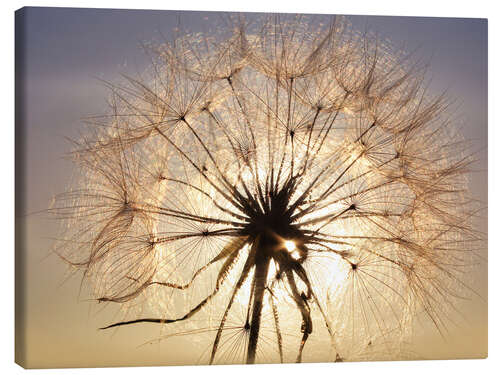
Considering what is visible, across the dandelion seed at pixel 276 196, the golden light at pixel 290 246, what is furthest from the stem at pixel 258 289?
the golden light at pixel 290 246

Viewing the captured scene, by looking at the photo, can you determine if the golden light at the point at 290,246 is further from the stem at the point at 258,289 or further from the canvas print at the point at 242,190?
the stem at the point at 258,289

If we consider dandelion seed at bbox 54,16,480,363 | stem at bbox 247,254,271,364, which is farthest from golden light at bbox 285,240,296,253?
stem at bbox 247,254,271,364

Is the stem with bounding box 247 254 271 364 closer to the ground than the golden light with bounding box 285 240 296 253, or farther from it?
closer to the ground

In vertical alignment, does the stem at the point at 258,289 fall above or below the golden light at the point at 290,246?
below

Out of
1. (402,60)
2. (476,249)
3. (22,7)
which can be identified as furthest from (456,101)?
(22,7)

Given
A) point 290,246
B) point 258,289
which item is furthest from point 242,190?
point 258,289

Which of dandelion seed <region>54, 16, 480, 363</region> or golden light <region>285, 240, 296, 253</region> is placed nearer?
dandelion seed <region>54, 16, 480, 363</region>

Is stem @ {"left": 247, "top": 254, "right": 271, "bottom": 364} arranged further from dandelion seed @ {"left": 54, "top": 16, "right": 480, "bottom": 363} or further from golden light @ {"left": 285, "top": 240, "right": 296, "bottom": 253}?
golden light @ {"left": 285, "top": 240, "right": 296, "bottom": 253}

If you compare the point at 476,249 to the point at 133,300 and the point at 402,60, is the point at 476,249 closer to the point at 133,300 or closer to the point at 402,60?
the point at 402,60

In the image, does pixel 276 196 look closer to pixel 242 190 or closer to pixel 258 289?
pixel 242 190
